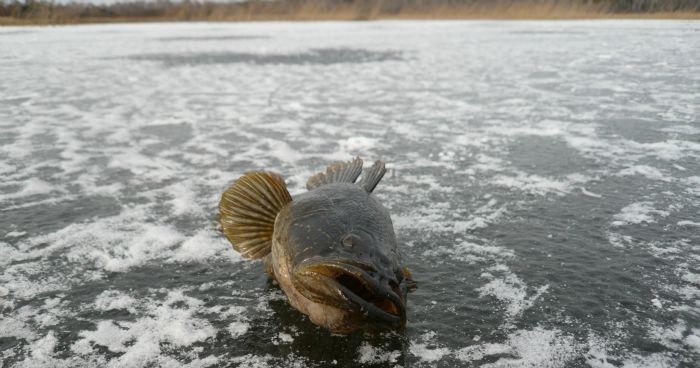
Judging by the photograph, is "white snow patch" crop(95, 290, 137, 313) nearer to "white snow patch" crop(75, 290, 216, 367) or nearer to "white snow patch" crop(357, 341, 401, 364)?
"white snow patch" crop(75, 290, 216, 367)

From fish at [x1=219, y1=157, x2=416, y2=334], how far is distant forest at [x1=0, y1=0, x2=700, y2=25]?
29412mm

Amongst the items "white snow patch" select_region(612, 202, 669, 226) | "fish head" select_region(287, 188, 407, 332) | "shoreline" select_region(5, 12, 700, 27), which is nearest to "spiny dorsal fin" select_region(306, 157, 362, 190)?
"fish head" select_region(287, 188, 407, 332)

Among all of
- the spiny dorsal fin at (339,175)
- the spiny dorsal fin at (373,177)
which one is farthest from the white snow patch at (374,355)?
the spiny dorsal fin at (339,175)

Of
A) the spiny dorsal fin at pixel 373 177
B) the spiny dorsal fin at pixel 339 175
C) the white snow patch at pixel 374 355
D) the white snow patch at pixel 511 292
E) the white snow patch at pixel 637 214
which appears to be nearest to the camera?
the white snow patch at pixel 374 355

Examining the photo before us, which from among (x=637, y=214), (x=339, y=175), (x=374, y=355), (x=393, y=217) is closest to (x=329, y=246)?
(x=374, y=355)

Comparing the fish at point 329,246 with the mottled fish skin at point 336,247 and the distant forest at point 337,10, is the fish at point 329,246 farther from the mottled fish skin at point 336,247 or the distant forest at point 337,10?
the distant forest at point 337,10

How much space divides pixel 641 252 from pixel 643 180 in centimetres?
169

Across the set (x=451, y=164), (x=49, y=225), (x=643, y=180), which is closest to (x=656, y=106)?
(x=643, y=180)

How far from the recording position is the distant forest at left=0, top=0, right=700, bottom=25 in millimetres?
28578

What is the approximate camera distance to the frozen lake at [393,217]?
104 inches

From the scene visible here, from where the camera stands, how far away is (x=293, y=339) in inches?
103

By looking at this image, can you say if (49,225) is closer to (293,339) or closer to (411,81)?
(293,339)

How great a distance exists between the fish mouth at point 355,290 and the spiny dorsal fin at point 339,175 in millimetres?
1283

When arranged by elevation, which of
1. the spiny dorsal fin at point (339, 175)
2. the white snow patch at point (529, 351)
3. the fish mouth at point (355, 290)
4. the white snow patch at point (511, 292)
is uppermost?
the spiny dorsal fin at point (339, 175)
